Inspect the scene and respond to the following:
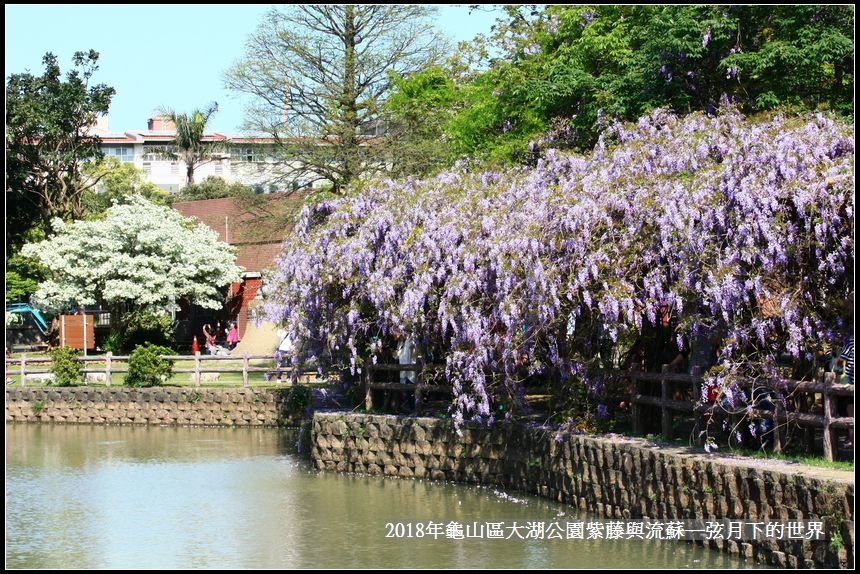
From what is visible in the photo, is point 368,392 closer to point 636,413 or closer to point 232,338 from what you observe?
point 636,413

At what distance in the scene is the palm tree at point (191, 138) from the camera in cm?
7269

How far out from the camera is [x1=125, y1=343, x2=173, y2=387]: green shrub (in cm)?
3194

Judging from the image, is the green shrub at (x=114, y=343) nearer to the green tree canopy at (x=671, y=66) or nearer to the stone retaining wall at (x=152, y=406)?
the stone retaining wall at (x=152, y=406)

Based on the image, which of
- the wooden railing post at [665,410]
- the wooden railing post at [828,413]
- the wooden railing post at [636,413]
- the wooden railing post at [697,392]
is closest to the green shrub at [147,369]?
the wooden railing post at [636,413]

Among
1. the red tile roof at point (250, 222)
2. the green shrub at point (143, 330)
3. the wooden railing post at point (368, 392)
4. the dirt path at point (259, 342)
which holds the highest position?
the red tile roof at point (250, 222)

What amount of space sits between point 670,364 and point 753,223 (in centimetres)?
258

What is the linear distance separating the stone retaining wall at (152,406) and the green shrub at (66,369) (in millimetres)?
808

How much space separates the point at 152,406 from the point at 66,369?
3159 millimetres

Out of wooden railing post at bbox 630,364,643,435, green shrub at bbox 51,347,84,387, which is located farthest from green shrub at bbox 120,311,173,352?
wooden railing post at bbox 630,364,643,435

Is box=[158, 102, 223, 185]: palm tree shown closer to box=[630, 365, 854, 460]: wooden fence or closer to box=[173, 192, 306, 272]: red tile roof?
box=[173, 192, 306, 272]: red tile roof

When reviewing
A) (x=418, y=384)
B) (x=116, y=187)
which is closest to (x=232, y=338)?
(x=116, y=187)

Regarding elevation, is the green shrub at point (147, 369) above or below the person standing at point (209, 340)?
below

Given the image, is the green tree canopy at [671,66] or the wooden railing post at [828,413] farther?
the green tree canopy at [671,66]

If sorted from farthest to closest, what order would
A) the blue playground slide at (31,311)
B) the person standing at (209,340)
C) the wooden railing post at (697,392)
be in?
the blue playground slide at (31,311)
the person standing at (209,340)
the wooden railing post at (697,392)
